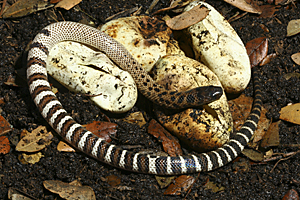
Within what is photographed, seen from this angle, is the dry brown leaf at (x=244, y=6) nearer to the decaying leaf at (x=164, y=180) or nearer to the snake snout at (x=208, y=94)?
the snake snout at (x=208, y=94)

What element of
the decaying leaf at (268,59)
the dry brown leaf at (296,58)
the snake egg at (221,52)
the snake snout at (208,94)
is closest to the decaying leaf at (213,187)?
the snake snout at (208,94)

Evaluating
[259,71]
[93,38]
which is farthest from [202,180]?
[93,38]

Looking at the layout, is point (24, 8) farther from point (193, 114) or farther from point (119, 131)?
point (193, 114)

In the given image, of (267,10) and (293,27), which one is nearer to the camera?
(293,27)

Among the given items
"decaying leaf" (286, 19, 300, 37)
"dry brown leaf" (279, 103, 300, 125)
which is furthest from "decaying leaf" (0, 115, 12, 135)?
"decaying leaf" (286, 19, 300, 37)

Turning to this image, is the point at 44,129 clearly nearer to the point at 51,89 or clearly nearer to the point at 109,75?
the point at 51,89

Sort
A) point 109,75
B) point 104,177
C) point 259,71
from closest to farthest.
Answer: point 104,177 < point 109,75 < point 259,71

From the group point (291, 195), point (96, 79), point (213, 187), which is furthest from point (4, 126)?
point (291, 195)
